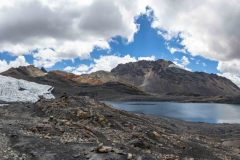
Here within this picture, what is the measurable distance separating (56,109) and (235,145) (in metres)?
23.2

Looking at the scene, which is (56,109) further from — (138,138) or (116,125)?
(138,138)

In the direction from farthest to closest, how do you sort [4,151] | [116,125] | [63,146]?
[116,125], [63,146], [4,151]

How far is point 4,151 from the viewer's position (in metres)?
24.9

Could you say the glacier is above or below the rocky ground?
above

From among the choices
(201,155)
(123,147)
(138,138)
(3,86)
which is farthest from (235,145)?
(3,86)

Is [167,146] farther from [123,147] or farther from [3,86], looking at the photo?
[3,86]

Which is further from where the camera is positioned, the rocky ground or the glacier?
the glacier

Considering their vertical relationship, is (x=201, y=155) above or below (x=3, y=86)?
below

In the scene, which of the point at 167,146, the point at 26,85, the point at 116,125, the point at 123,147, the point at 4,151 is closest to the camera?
the point at 4,151

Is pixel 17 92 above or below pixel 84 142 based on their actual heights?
above

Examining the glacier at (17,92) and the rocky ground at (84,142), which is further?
the glacier at (17,92)

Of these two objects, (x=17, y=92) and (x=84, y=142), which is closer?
(x=84, y=142)

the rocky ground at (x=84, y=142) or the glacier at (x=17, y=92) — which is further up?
the glacier at (x=17, y=92)

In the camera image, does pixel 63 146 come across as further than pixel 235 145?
No
